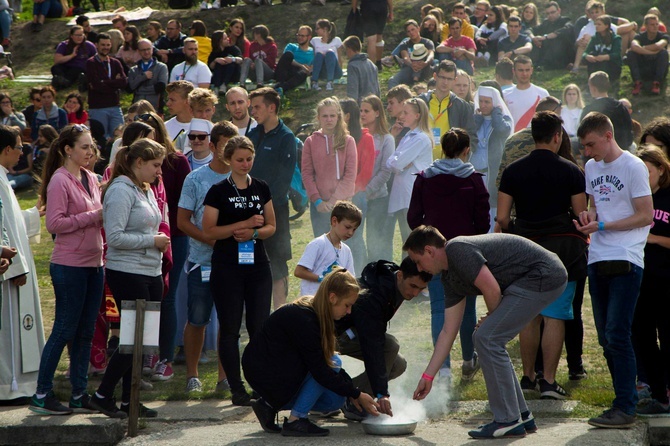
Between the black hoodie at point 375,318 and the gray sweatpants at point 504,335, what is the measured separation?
0.62 m

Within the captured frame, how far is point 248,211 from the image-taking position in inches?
259

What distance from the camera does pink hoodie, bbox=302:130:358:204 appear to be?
28.7ft

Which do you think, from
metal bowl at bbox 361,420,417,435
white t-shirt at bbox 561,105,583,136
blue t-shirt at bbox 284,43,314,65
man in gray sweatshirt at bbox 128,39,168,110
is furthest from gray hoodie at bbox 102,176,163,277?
blue t-shirt at bbox 284,43,314,65

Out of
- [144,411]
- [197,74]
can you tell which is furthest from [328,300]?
[197,74]

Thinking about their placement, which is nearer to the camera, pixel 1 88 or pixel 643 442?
pixel 643 442

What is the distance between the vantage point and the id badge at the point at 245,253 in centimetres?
649

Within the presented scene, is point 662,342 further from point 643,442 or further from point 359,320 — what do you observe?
point 359,320

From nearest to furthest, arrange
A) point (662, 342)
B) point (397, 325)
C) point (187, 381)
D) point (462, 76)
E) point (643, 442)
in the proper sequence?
point (643, 442)
point (662, 342)
point (187, 381)
point (397, 325)
point (462, 76)

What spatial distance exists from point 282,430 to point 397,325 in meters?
2.91

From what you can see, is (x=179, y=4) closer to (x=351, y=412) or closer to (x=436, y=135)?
(x=436, y=135)

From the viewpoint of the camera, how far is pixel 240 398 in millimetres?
6586

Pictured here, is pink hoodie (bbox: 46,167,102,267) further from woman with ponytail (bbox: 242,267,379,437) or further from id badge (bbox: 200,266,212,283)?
woman with ponytail (bbox: 242,267,379,437)

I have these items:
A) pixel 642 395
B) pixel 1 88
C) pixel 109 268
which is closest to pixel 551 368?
pixel 642 395

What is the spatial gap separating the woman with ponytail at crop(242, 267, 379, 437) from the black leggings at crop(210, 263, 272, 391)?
0.48 metres
